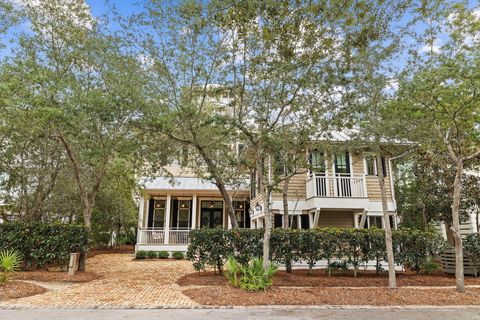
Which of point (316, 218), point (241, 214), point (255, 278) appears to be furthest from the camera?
point (241, 214)

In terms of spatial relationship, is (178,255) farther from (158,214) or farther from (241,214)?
(241,214)

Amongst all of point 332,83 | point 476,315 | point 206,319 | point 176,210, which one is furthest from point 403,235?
point 176,210

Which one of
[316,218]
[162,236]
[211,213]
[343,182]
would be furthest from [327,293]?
[211,213]

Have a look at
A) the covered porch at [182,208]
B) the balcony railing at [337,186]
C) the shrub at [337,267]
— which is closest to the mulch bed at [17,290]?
the shrub at [337,267]

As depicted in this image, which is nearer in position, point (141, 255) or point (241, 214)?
point (141, 255)

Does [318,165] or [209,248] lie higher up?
[318,165]

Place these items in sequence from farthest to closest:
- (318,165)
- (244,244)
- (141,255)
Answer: (141,255)
(318,165)
(244,244)

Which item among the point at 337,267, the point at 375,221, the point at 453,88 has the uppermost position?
the point at 453,88

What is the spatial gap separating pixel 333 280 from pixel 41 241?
9.53 metres

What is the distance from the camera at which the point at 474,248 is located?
11.1m

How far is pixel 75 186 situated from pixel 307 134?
11684 mm

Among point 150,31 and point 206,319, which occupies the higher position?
point 150,31

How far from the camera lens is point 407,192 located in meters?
19.3

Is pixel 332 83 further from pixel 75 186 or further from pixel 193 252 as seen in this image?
pixel 75 186
